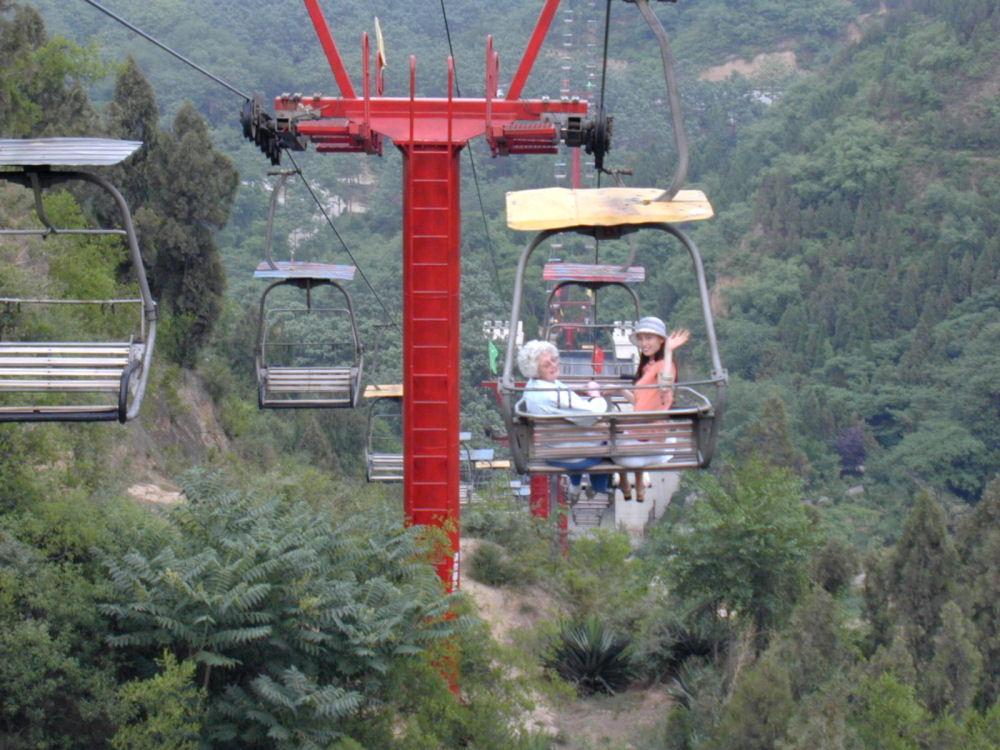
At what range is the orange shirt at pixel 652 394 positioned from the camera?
646 cm

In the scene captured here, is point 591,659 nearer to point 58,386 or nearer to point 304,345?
point 304,345

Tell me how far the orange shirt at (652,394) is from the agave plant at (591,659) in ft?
20.4

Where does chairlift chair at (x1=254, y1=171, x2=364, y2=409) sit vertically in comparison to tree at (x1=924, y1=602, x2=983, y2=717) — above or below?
above

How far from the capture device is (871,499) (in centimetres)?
3991

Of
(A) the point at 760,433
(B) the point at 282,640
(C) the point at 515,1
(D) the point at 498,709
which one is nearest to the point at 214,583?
(B) the point at 282,640

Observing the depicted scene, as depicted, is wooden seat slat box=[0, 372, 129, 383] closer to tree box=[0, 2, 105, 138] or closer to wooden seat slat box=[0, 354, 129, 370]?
wooden seat slat box=[0, 354, 129, 370]

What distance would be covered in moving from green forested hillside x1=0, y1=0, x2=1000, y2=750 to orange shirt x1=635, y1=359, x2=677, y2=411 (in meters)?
2.28

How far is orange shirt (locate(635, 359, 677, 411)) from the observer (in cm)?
646

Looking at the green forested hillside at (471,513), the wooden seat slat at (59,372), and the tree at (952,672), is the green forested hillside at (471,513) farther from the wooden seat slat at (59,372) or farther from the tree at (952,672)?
the wooden seat slat at (59,372)

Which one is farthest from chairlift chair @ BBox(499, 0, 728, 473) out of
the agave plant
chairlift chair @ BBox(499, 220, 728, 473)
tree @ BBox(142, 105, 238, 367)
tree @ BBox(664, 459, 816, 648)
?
tree @ BBox(142, 105, 238, 367)

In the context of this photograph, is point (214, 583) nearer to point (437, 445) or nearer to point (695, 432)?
point (437, 445)

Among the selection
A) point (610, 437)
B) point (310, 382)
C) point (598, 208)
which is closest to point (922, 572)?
point (310, 382)

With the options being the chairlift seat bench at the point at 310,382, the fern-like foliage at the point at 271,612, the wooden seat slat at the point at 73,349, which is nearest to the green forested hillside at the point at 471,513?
the fern-like foliage at the point at 271,612

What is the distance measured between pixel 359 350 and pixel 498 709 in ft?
9.77
